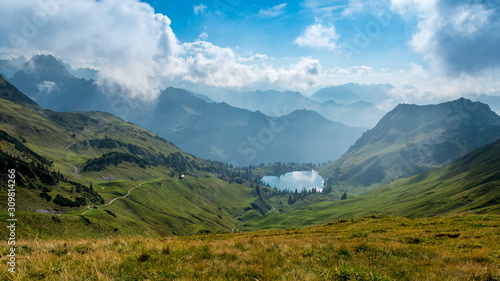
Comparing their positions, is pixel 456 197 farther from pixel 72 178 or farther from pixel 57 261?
pixel 72 178

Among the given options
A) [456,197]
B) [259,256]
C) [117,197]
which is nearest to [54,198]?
[117,197]

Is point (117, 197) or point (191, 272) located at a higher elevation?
point (191, 272)

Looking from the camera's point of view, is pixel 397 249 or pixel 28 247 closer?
pixel 28 247

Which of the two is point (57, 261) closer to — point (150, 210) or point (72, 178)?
point (150, 210)

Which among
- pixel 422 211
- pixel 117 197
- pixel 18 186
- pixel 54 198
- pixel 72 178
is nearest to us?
pixel 18 186

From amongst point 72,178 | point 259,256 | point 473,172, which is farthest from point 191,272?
point 473,172

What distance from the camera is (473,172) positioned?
6939 inches

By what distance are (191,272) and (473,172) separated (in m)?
242

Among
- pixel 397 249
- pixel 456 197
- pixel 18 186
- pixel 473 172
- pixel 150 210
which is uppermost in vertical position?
pixel 473 172

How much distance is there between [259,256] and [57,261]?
688 centimetres

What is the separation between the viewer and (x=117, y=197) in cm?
13462

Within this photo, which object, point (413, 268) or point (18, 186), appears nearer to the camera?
point (413, 268)

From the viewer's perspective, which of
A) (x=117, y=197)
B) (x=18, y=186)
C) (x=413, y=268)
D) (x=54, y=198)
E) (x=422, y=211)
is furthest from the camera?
(x=117, y=197)

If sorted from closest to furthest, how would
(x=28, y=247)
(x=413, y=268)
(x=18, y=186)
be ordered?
(x=413, y=268) < (x=28, y=247) < (x=18, y=186)
